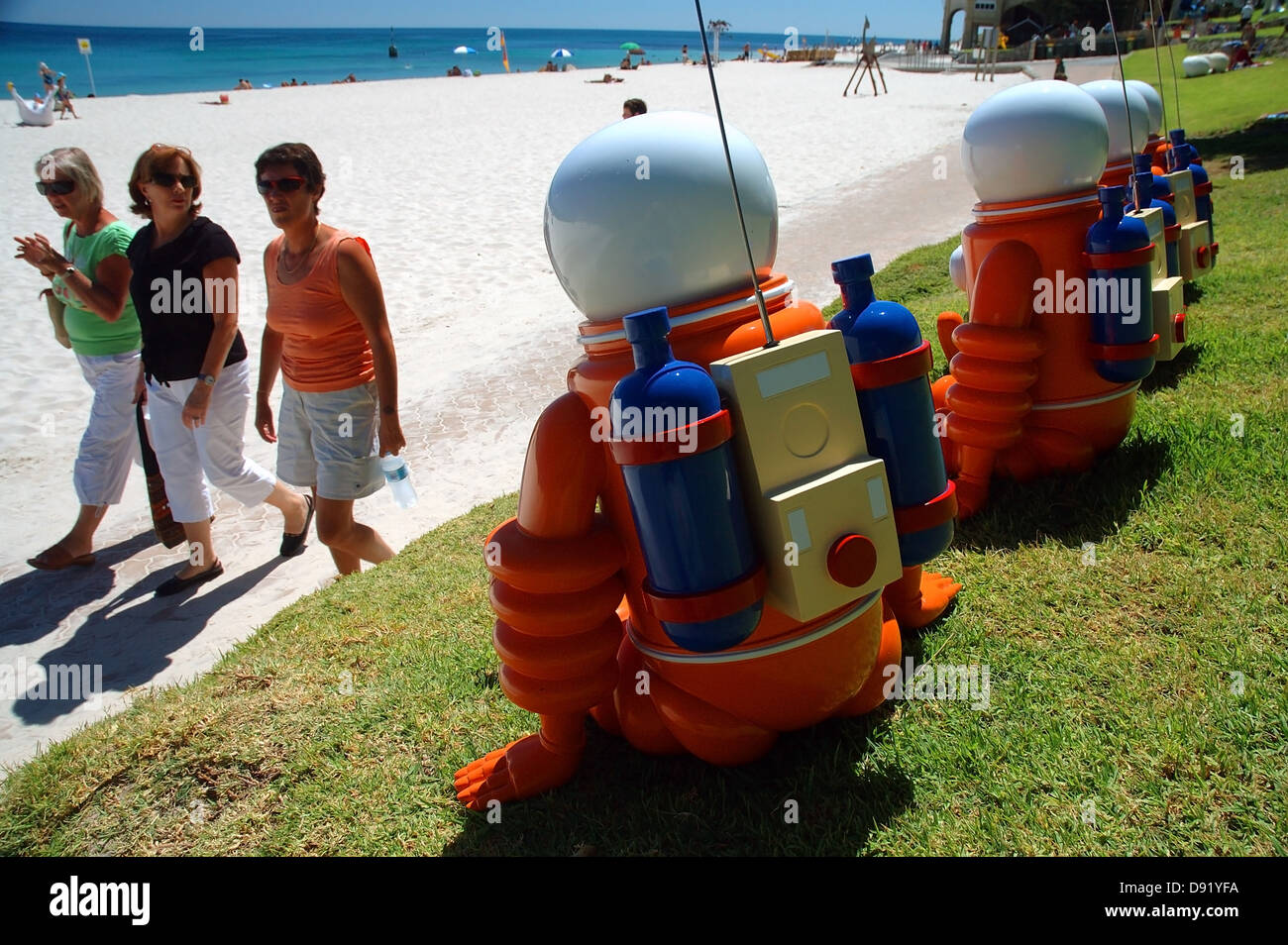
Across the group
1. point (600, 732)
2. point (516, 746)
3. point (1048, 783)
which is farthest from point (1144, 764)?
point (516, 746)

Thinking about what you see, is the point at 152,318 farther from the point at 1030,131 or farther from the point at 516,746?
the point at 1030,131

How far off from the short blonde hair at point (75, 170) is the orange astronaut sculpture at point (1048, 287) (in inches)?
168

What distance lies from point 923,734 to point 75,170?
4.88 m

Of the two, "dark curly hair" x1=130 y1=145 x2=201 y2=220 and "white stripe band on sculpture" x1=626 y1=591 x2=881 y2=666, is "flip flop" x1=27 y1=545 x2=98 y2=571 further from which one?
"white stripe band on sculpture" x1=626 y1=591 x2=881 y2=666

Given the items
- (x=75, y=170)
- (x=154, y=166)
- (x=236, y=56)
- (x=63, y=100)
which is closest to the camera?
(x=154, y=166)

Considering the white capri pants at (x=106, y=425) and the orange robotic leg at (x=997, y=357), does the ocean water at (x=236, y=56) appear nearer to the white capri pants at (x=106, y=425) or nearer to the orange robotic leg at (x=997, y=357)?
the white capri pants at (x=106, y=425)

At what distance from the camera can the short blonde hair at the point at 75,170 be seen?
15.0 ft

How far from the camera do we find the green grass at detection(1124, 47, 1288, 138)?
15.2 m

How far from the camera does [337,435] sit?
402 cm

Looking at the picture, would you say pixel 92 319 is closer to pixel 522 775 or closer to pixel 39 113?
pixel 522 775

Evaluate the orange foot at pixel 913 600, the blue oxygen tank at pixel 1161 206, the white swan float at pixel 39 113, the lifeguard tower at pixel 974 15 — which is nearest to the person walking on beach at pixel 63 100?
the white swan float at pixel 39 113

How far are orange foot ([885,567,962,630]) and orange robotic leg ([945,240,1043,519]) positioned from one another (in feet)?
2.57

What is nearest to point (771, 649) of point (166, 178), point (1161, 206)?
point (1161, 206)
